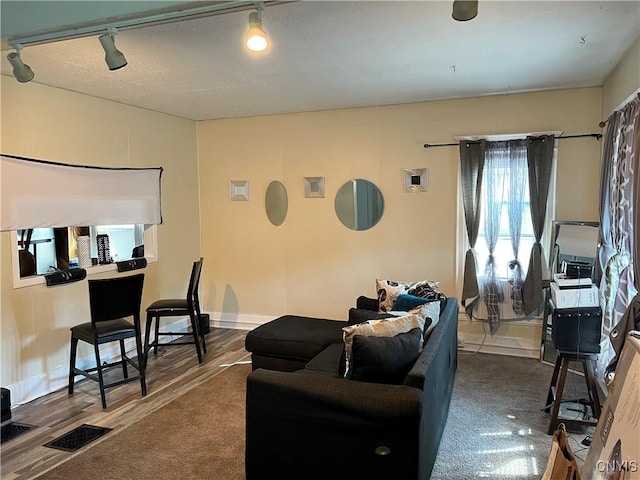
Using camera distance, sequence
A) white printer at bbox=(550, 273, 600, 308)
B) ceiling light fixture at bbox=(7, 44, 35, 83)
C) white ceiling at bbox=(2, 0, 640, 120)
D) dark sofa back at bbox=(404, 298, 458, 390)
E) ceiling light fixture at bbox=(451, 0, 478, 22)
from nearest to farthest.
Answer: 1. ceiling light fixture at bbox=(451, 0, 478, 22)
2. dark sofa back at bbox=(404, 298, 458, 390)
3. white ceiling at bbox=(2, 0, 640, 120)
4. ceiling light fixture at bbox=(7, 44, 35, 83)
5. white printer at bbox=(550, 273, 600, 308)

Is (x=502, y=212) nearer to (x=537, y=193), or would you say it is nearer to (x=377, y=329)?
(x=537, y=193)

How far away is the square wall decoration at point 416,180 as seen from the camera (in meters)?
4.90

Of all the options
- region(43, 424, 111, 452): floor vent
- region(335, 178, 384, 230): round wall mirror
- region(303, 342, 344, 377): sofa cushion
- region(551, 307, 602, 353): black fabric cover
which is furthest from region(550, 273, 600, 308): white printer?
region(43, 424, 111, 452): floor vent

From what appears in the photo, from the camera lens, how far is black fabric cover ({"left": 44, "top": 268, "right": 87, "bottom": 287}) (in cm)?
395

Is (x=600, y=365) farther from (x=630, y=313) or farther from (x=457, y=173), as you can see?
(x=457, y=173)

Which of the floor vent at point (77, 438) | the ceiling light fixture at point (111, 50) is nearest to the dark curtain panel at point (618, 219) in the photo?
the ceiling light fixture at point (111, 50)

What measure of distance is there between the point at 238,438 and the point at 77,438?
108cm

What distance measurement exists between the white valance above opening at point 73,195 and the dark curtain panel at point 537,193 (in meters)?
3.78

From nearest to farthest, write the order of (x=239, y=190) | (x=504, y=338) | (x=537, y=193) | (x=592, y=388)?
(x=592, y=388), (x=537, y=193), (x=504, y=338), (x=239, y=190)

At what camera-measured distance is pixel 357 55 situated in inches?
126

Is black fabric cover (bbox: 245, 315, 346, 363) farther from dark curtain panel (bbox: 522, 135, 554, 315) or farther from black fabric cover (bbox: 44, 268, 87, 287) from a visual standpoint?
dark curtain panel (bbox: 522, 135, 554, 315)

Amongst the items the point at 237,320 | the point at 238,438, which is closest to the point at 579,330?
the point at 238,438

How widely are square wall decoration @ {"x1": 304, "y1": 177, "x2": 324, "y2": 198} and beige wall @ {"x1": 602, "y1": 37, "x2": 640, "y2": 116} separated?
9.10ft

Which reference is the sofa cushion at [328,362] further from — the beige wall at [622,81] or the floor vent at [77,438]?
the beige wall at [622,81]
